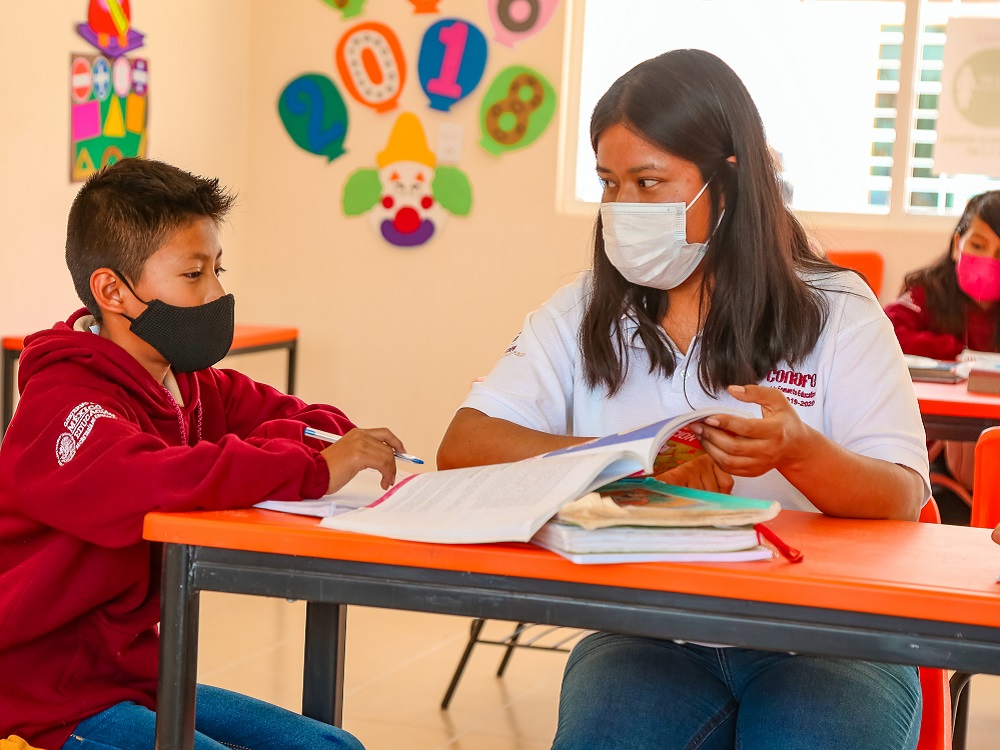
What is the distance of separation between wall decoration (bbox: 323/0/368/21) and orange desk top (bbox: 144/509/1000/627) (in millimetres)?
3815

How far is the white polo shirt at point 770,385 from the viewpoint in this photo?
1495 mm

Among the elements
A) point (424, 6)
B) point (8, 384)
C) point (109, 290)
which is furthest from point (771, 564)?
point (424, 6)

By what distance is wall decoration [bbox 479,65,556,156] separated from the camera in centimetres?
457

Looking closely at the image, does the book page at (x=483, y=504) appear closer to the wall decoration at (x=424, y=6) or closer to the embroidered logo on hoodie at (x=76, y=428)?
the embroidered logo on hoodie at (x=76, y=428)

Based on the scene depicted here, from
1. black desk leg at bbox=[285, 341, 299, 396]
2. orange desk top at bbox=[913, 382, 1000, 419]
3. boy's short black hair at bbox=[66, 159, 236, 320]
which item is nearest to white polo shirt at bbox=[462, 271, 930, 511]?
boy's short black hair at bbox=[66, 159, 236, 320]

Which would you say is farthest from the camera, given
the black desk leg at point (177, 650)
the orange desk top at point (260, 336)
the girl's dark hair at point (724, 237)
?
the orange desk top at point (260, 336)

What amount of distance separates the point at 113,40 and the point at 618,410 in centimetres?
290

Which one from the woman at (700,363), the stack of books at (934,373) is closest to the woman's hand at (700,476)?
the woman at (700,363)

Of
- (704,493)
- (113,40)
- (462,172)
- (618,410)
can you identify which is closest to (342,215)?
(462,172)

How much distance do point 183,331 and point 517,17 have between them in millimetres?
3332

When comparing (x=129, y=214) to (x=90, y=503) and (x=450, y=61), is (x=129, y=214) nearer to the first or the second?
(x=90, y=503)

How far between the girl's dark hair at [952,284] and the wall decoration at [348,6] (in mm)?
2291

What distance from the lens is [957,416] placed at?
2629 millimetres

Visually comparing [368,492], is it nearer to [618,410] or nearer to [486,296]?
[618,410]
